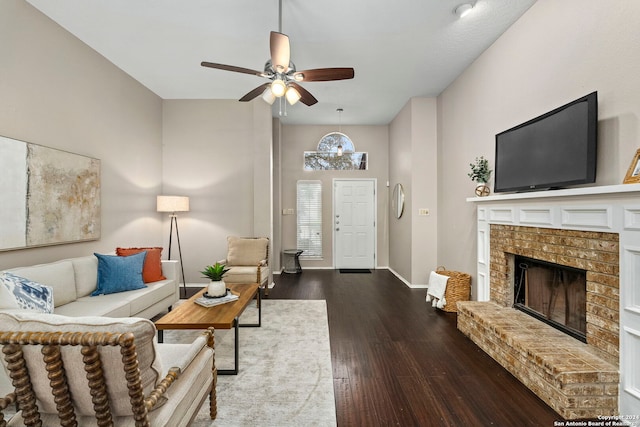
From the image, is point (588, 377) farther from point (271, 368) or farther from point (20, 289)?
point (20, 289)

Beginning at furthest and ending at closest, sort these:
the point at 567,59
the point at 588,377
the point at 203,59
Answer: the point at 203,59 < the point at 567,59 < the point at 588,377

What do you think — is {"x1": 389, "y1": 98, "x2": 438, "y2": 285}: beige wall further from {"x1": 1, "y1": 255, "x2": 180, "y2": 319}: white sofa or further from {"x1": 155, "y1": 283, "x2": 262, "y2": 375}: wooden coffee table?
{"x1": 1, "y1": 255, "x2": 180, "y2": 319}: white sofa

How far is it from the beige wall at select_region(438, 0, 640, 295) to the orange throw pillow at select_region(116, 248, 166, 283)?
13.1ft

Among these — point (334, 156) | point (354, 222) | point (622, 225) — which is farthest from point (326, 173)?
point (622, 225)

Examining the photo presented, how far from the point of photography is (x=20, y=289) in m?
2.08

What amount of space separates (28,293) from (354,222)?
5.42m

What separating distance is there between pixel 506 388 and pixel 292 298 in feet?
9.46

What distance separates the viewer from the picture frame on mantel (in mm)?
1768

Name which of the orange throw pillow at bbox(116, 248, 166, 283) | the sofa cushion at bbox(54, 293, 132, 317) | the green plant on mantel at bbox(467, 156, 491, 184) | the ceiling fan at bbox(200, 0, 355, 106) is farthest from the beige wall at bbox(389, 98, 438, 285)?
the sofa cushion at bbox(54, 293, 132, 317)

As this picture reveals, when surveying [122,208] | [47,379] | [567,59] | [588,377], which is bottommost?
[588,377]

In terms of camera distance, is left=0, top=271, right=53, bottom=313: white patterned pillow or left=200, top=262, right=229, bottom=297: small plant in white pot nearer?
left=0, top=271, right=53, bottom=313: white patterned pillow

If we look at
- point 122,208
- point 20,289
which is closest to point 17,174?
point 20,289

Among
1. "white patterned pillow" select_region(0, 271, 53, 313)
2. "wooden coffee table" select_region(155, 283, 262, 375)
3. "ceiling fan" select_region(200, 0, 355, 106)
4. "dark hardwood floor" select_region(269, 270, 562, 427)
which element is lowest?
"dark hardwood floor" select_region(269, 270, 562, 427)

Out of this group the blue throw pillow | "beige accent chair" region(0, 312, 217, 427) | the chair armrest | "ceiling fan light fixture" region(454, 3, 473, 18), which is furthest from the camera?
the blue throw pillow
